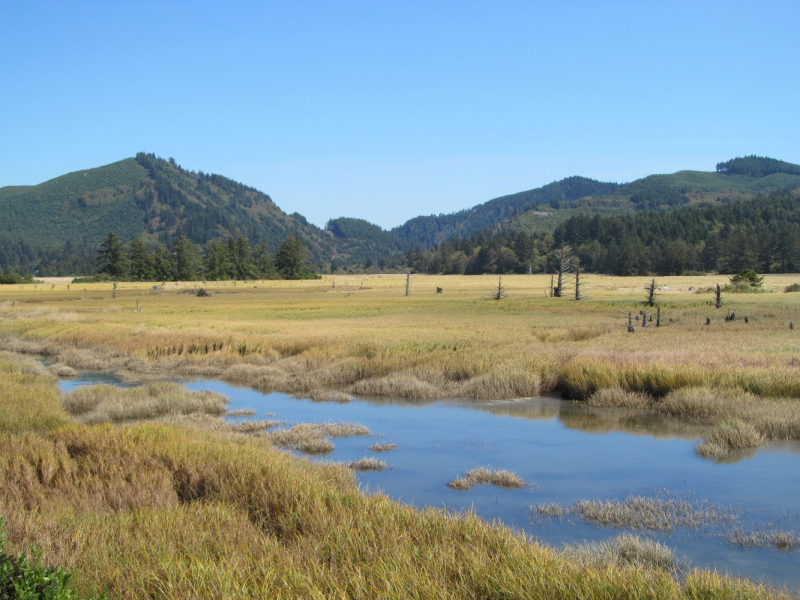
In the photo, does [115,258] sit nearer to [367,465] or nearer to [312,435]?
Result: [312,435]

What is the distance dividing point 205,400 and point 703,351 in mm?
16576

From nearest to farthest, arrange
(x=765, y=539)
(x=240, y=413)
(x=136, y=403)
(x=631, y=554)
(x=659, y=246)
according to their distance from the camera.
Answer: (x=631, y=554), (x=765, y=539), (x=136, y=403), (x=240, y=413), (x=659, y=246)

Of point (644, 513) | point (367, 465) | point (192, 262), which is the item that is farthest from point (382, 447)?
point (192, 262)

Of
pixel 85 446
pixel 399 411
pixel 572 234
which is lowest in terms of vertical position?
pixel 399 411

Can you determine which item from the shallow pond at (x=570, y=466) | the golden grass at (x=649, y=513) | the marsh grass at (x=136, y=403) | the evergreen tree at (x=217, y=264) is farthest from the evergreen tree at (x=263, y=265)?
the golden grass at (x=649, y=513)

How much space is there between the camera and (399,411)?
58.0ft

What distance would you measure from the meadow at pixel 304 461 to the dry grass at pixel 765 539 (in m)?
1.85

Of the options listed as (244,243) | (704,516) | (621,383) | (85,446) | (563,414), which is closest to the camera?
(704,516)

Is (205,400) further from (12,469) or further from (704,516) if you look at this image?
(704,516)

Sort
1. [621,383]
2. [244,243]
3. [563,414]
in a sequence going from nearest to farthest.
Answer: [563,414], [621,383], [244,243]

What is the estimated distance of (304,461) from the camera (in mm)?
10789

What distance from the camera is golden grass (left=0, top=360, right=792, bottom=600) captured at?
192 inches

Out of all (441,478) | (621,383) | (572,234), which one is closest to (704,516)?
(441,478)

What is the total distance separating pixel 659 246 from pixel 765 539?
5721 inches
